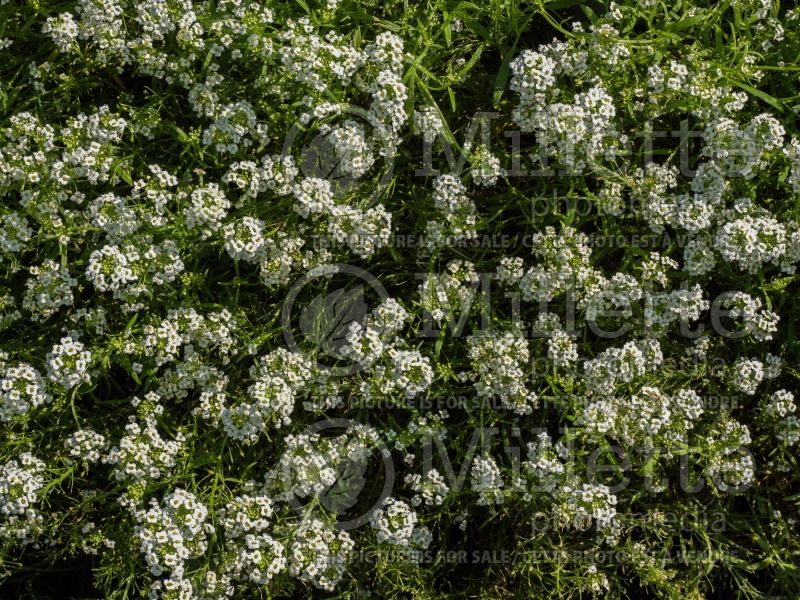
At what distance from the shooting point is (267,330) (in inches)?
213

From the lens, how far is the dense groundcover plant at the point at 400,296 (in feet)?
16.4

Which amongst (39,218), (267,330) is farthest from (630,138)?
(39,218)

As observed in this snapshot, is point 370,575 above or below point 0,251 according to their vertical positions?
below

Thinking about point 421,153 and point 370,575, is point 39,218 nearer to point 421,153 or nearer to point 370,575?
point 421,153

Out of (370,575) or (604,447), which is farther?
(370,575)

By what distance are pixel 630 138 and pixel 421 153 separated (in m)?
1.44

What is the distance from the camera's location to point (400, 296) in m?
5.64

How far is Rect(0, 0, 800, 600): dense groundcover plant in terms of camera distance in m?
4.98

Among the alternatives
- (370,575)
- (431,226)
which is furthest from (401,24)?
(370,575)

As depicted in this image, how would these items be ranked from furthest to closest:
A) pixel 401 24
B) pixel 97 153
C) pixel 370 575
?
pixel 370 575 → pixel 401 24 → pixel 97 153

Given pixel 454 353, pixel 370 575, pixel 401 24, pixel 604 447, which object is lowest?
pixel 370 575

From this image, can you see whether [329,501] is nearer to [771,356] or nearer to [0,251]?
[0,251]

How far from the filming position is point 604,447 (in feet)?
16.9

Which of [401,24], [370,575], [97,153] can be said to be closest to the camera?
[97,153]
